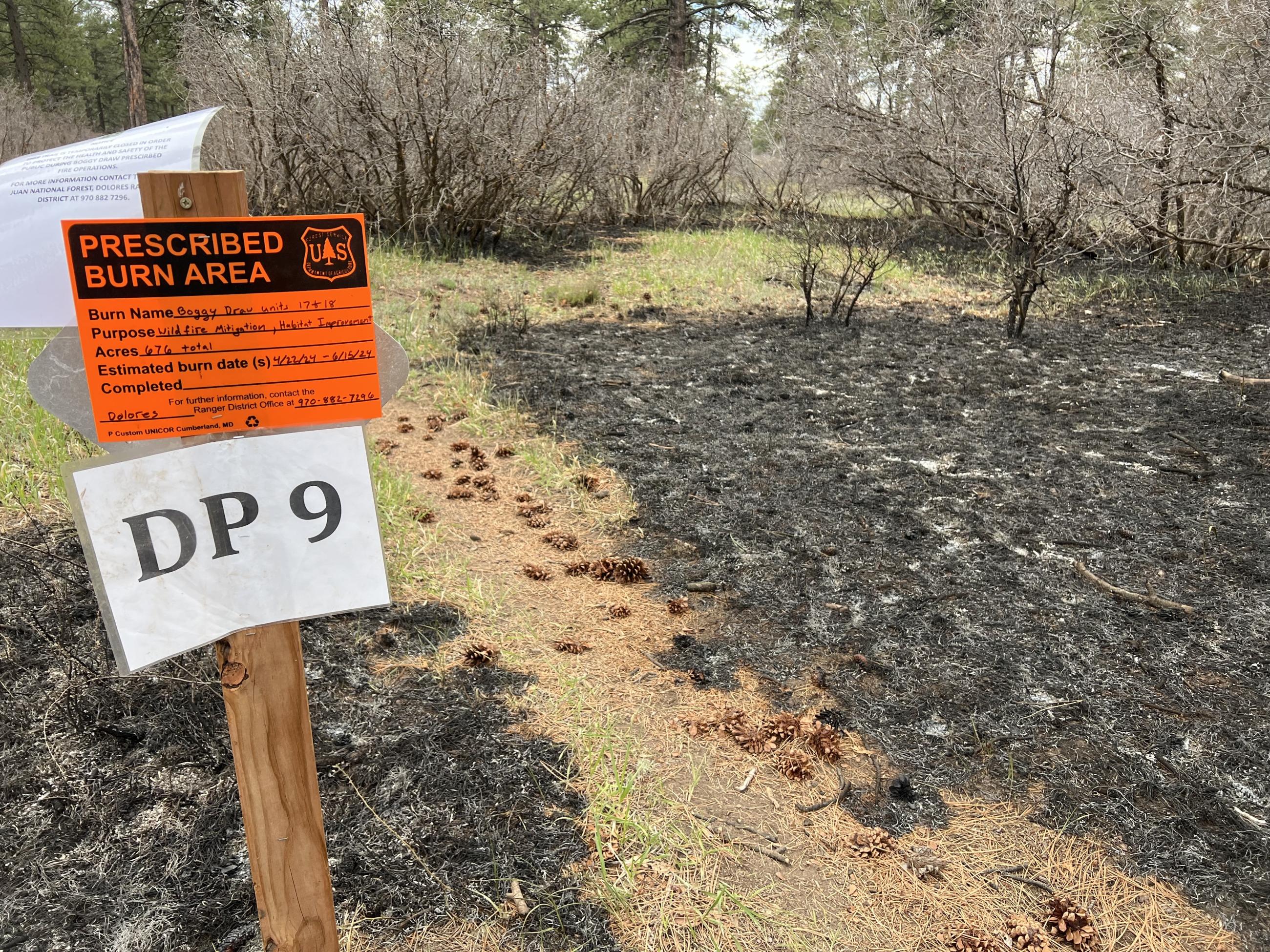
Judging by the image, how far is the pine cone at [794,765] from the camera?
2189 mm

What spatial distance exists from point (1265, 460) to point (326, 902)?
4720 millimetres

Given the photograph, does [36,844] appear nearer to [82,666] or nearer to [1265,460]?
[82,666]

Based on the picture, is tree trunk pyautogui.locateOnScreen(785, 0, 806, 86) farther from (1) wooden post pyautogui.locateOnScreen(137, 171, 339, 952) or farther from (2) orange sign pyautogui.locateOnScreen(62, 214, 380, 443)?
(1) wooden post pyautogui.locateOnScreen(137, 171, 339, 952)

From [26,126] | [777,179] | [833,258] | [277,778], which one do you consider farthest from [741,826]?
[26,126]

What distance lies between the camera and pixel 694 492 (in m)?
3.92

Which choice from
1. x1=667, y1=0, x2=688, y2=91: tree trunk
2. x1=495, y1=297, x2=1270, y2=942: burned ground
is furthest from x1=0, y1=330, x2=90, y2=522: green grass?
x1=667, y1=0, x2=688, y2=91: tree trunk

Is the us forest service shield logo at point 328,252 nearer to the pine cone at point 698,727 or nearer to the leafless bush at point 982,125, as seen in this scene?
the pine cone at point 698,727

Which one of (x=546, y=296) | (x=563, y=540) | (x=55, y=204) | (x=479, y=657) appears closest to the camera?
(x=55, y=204)

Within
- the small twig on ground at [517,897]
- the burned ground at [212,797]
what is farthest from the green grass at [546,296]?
the small twig on ground at [517,897]

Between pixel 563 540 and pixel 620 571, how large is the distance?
1.18 ft

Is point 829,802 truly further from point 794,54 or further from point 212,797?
point 794,54

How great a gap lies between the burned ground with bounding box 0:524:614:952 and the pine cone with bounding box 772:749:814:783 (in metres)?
0.58

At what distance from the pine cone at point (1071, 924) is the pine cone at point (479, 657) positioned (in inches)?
62.6

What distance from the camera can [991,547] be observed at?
11.1ft
